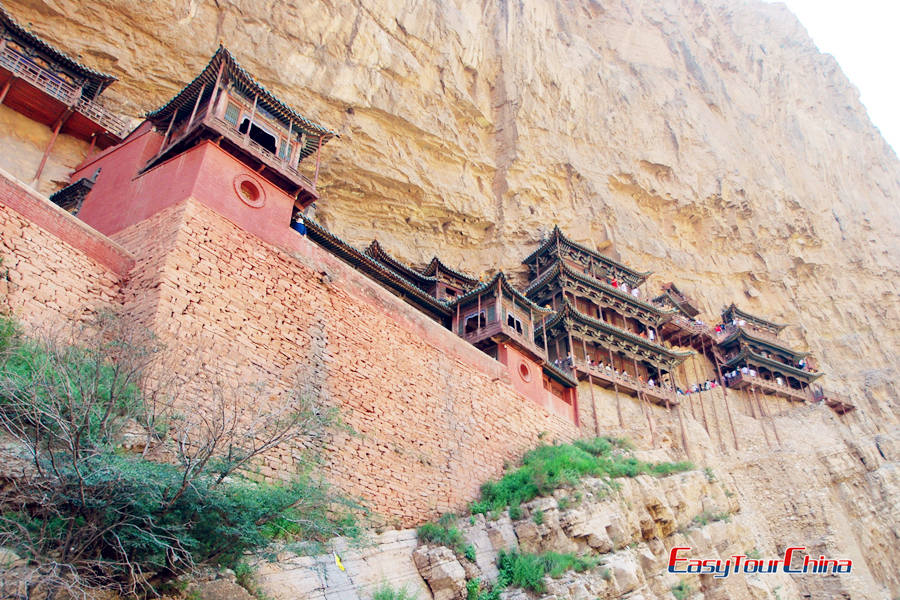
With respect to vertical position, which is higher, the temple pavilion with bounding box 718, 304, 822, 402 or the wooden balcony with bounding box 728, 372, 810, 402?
the temple pavilion with bounding box 718, 304, 822, 402

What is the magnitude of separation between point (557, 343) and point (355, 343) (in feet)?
44.2

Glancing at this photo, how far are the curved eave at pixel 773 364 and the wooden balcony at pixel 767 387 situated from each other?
763mm

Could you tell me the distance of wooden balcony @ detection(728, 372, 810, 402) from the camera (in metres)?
28.0

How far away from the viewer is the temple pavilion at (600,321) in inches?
947

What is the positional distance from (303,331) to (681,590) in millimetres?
9991

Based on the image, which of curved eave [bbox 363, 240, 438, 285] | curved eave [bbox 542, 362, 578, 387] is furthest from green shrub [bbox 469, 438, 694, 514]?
curved eave [bbox 363, 240, 438, 285]

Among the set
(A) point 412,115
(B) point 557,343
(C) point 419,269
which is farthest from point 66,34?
(B) point 557,343

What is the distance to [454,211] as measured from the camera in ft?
85.8

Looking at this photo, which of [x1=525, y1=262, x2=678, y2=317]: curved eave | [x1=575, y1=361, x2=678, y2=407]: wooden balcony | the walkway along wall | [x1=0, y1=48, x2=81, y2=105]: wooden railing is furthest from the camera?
[x1=525, y1=262, x2=678, y2=317]: curved eave

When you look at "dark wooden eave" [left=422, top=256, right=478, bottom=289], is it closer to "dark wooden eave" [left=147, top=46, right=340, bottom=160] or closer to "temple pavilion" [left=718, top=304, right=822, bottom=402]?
"dark wooden eave" [left=147, top=46, right=340, bottom=160]

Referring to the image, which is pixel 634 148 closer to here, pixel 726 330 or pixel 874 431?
pixel 726 330

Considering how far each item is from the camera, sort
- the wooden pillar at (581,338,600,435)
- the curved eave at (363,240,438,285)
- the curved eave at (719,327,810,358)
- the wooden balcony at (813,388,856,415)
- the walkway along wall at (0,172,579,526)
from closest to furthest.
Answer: the walkway along wall at (0,172,579,526), the wooden pillar at (581,338,600,435), the curved eave at (363,240,438,285), the wooden balcony at (813,388,856,415), the curved eave at (719,327,810,358)

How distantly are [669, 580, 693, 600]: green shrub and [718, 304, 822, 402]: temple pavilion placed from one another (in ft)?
53.0

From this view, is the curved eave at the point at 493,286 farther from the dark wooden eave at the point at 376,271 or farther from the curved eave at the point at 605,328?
the curved eave at the point at 605,328
